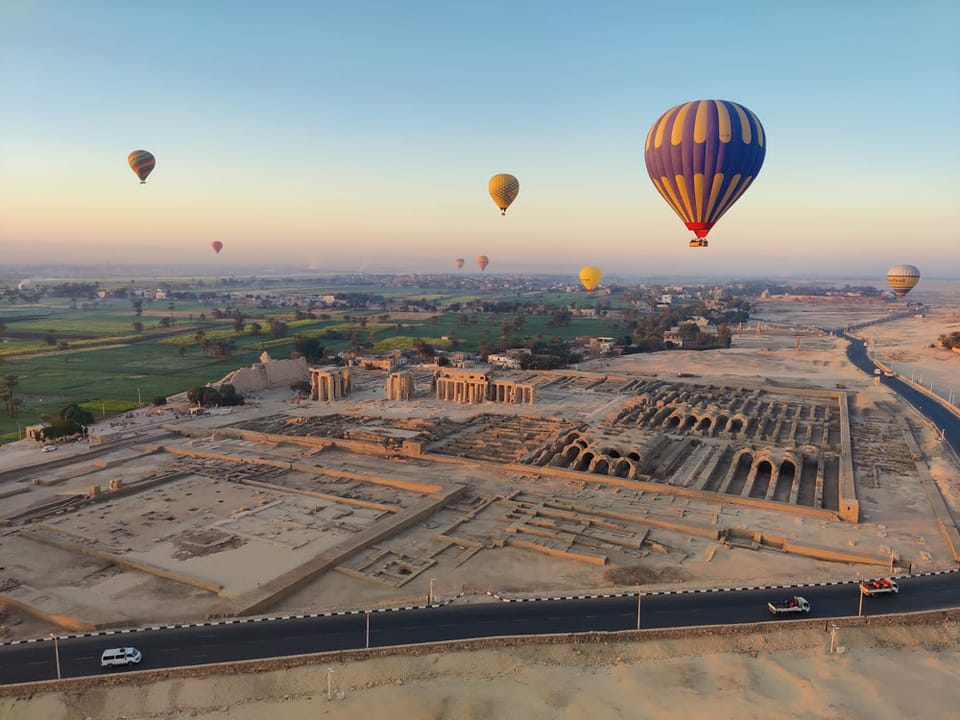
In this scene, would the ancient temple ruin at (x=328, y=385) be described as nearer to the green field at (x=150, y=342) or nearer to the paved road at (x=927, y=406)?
the green field at (x=150, y=342)

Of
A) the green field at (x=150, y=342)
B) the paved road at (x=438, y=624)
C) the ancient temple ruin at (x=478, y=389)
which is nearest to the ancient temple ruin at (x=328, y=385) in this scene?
the ancient temple ruin at (x=478, y=389)

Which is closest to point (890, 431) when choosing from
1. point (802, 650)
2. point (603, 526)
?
point (603, 526)

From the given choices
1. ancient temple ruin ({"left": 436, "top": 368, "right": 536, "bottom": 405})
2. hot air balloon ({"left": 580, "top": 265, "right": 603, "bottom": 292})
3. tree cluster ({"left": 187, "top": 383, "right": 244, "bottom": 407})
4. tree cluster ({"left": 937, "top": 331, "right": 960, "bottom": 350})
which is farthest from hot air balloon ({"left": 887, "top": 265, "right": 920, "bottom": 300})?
tree cluster ({"left": 187, "top": 383, "right": 244, "bottom": 407})

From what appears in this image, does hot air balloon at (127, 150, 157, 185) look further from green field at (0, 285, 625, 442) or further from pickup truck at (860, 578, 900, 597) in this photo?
pickup truck at (860, 578, 900, 597)

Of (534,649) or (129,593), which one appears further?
(129,593)

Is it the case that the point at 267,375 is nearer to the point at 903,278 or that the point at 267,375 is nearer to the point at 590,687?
the point at 590,687

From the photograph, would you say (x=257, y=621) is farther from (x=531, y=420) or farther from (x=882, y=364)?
(x=882, y=364)

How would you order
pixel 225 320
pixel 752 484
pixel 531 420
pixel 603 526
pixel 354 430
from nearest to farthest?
1. pixel 603 526
2. pixel 752 484
3. pixel 354 430
4. pixel 531 420
5. pixel 225 320
